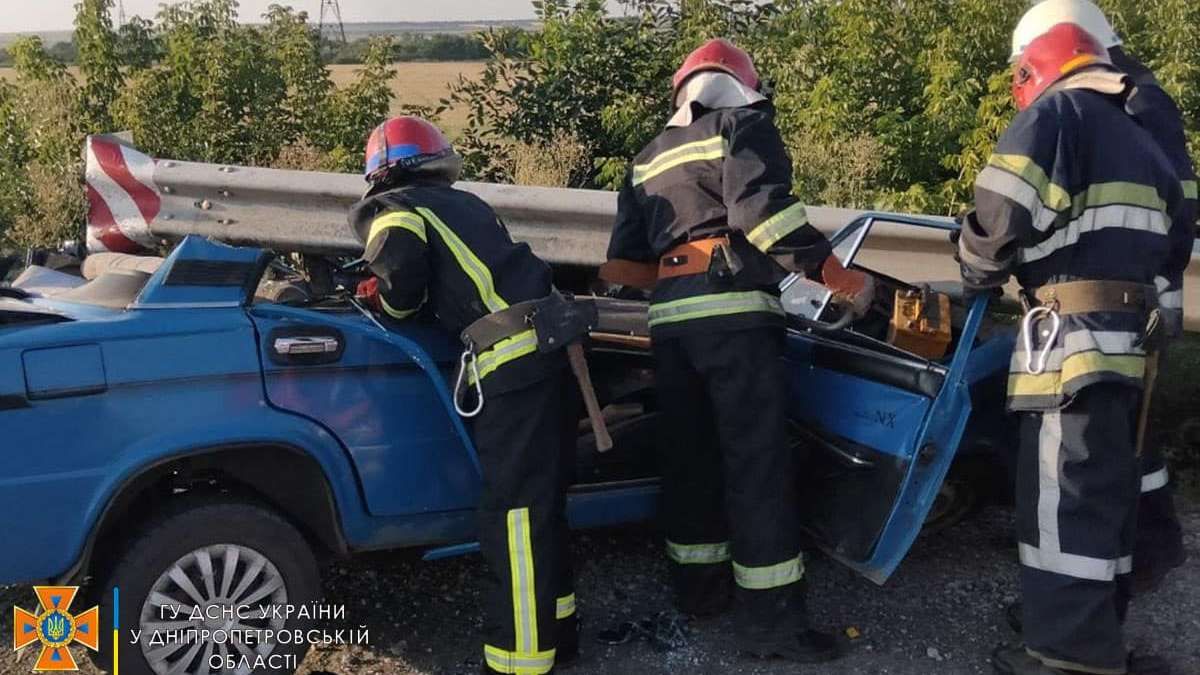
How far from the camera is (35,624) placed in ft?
11.1

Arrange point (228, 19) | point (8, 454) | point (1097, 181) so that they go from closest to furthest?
point (8, 454) → point (1097, 181) → point (228, 19)

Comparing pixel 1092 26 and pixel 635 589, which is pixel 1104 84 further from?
pixel 635 589

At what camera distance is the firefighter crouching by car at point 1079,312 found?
327cm

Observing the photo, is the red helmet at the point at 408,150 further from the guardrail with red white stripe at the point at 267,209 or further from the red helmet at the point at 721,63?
the guardrail with red white stripe at the point at 267,209

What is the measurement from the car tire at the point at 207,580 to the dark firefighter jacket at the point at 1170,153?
9.34 feet

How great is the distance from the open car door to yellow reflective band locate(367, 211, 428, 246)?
1431 millimetres

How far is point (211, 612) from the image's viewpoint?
127 inches

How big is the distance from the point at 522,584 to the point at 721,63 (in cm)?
189

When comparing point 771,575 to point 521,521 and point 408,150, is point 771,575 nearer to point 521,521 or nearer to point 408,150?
point 521,521

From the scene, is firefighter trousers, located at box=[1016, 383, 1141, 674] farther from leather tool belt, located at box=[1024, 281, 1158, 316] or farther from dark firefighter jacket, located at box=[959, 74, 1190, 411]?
leather tool belt, located at box=[1024, 281, 1158, 316]

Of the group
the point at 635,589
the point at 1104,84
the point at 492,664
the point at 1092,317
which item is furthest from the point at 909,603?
the point at 1104,84

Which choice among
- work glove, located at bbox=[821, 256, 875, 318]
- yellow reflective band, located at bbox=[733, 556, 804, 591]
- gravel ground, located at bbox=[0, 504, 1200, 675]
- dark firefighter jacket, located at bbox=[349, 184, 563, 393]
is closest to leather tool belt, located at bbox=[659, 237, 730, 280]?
work glove, located at bbox=[821, 256, 875, 318]

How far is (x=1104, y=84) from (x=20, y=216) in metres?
5.47

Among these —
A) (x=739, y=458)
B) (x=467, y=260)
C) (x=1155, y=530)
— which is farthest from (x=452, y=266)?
(x=1155, y=530)
